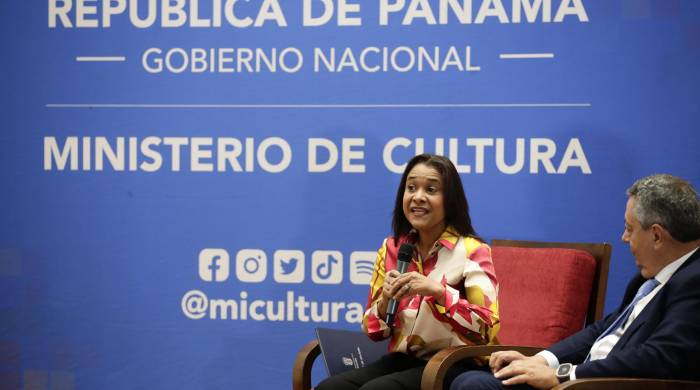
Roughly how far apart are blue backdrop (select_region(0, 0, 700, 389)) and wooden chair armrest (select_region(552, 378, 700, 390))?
1.23 metres

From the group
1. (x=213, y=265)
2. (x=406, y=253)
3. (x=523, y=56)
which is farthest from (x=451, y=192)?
(x=213, y=265)

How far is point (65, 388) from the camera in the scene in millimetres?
3836

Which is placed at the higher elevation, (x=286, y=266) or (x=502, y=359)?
(x=286, y=266)

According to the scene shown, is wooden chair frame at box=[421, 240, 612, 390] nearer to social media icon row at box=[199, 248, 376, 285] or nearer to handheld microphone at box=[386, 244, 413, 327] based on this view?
handheld microphone at box=[386, 244, 413, 327]

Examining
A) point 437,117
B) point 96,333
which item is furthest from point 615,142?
point 96,333

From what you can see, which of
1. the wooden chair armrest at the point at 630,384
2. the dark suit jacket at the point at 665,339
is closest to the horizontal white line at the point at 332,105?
the dark suit jacket at the point at 665,339

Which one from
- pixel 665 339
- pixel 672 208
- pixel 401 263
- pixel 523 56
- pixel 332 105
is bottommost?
pixel 665 339

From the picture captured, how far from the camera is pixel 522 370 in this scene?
2.39 metres

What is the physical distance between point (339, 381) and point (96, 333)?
5.36 ft

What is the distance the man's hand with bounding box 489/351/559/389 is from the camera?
7.73 feet

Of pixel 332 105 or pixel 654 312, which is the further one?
pixel 332 105

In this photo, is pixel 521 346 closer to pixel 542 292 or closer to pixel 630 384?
pixel 542 292

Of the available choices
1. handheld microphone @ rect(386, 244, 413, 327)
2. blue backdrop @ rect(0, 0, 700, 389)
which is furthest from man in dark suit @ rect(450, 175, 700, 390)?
blue backdrop @ rect(0, 0, 700, 389)

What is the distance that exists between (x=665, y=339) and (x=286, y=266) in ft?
6.10
